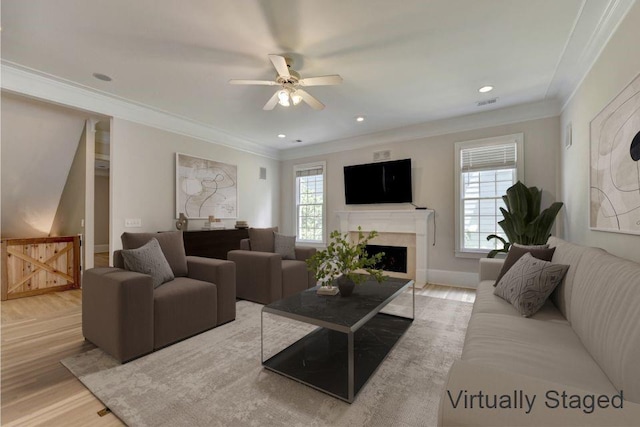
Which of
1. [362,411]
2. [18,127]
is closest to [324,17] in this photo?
[362,411]

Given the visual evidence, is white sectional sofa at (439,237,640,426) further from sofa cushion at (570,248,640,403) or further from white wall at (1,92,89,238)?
white wall at (1,92,89,238)

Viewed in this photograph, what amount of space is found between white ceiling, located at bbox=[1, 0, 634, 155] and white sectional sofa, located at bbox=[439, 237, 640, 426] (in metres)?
1.79

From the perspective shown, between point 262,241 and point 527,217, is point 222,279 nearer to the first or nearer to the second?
point 262,241

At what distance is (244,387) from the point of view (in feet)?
5.81

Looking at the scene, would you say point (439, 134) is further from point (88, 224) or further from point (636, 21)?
point (88, 224)

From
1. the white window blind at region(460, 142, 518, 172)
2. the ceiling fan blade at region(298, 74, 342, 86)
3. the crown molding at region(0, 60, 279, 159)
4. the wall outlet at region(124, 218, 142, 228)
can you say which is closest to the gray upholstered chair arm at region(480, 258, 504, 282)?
the white window blind at region(460, 142, 518, 172)

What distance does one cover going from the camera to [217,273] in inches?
108

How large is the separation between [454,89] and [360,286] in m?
2.61

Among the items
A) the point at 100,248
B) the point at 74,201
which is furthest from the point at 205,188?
the point at 100,248

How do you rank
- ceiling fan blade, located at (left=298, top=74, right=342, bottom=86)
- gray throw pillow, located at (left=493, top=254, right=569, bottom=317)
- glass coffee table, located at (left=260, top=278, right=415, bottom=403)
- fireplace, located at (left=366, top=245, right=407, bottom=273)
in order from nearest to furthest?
1. glass coffee table, located at (left=260, top=278, right=415, bottom=403)
2. gray throw pillow, located at (left=493, top=254, right=569, bottom=317)
3. ceiling fan blade, located at (left=298, top=74, right=342, bottom=86)
4. fireplace, located at (left=366, top=245, right=407, bottom=273)

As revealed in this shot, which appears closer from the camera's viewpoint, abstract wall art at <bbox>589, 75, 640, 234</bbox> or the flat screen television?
abstract wall art at <bbox>589, 75, 640, 234</bbox>

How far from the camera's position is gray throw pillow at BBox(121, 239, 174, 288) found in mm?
2400

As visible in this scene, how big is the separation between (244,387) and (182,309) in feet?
3.21

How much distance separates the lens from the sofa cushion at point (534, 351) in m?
1.15
